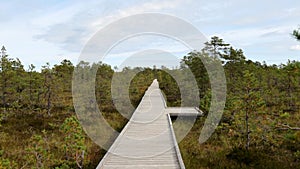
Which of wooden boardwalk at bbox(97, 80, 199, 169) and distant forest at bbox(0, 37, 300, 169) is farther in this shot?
distant forest at bbox(0, 37, 300, 169)

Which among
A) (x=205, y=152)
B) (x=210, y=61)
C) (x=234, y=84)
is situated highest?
(x=210, y=61)

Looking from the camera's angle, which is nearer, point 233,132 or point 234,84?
point 233,132

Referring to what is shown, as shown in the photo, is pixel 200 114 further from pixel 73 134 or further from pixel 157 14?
pixel 73 134

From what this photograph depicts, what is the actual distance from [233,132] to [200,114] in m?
3.70

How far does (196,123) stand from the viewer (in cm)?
1345

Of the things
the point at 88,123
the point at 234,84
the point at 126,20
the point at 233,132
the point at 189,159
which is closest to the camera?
the point at 189,159

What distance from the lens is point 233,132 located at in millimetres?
10664

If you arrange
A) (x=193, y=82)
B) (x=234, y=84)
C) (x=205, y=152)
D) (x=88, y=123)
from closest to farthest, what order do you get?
(x=205, y=152), (x=88, y=123), (x=234, y=84), (x=193, y=82)

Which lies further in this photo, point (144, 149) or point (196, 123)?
point (196, 123)

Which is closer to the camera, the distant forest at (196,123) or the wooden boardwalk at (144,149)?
the wooden boardwalk at (144,149)

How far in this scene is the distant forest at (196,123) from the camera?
6762 mm

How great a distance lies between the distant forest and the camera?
6762mm

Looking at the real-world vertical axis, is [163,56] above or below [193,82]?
above

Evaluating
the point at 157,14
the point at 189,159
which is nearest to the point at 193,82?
the point at 157,14
